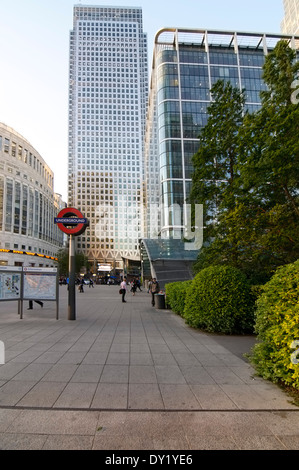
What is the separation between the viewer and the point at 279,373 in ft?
13.0

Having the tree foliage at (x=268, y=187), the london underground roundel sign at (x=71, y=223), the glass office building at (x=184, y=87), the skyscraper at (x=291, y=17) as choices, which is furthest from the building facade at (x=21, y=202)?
the skyscraper at (x=291, y=17)

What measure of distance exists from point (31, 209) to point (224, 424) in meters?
82.4

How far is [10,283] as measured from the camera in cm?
1045

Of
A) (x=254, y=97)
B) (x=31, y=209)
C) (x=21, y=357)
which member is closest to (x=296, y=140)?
(x=21, y=357)

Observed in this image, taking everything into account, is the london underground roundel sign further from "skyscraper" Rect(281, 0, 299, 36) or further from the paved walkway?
"skyscraper" Rect(281, 0, 299, 36)

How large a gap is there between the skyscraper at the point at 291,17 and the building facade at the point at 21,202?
357ft

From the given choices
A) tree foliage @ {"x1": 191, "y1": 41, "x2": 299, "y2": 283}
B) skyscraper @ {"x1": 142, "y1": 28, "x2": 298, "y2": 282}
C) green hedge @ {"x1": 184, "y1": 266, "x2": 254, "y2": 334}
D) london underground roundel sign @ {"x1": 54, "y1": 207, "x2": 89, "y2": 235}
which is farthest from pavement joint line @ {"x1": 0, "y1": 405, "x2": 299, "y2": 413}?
skyscraper @ {"x1": 142, "y1": 28, "x2": 298, "y2": 282}

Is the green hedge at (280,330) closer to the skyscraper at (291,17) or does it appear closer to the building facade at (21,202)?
the building facade at (21,202)

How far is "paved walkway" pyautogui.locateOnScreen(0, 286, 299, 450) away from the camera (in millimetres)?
2762

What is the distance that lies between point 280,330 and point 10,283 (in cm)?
958

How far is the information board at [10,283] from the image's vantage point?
10273 millimetres

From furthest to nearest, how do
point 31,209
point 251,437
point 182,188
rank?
point 31,209 → point 182,188 → point 251,437

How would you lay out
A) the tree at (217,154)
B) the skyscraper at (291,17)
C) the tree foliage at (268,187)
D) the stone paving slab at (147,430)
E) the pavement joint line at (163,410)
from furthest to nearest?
1. the skyscraper at (291,17)
2. the tree at (217,154)
3. the tree foliage at (268,187)
4. the pavement joint line at (163,410)
5. the stone paving slab at (147,430)

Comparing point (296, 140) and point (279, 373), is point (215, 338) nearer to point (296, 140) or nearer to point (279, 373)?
point (279, 373)
